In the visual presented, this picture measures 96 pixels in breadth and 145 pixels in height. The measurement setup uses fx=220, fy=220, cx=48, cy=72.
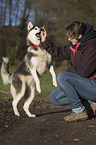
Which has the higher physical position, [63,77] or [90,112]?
[63,77]

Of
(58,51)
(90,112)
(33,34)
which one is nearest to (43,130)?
(90,112)

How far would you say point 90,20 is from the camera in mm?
10414

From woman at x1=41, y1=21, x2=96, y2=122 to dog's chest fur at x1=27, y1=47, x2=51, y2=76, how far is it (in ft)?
0.40

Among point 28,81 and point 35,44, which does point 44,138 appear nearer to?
point 28,81

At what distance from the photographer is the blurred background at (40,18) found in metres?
10.5

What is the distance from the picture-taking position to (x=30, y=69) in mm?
3568

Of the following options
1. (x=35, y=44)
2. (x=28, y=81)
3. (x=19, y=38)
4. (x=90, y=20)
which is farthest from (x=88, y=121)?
(x=19, y=38)

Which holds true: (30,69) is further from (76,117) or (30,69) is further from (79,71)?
(76,117)

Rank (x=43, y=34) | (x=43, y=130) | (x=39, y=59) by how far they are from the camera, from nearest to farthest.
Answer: (x=43, y=130), (x=43, y=34), (x=39, y=59)

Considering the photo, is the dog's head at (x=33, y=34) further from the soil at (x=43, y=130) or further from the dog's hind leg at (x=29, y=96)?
the soil at (x=43, y=130)

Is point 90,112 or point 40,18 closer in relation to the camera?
point 90,112

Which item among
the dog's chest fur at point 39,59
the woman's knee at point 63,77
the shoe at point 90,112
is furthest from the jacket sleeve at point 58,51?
the shoe at point 90,112

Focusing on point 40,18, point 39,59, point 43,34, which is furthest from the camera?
point 40,18

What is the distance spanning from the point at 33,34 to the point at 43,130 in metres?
1.55
